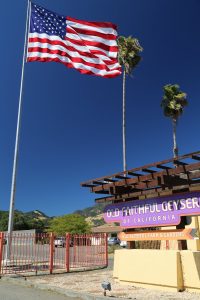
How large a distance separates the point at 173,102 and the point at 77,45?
67.3 feet

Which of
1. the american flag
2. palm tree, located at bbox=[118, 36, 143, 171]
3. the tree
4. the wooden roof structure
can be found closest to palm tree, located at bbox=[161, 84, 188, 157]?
palm tree, located at bbox=[118, 36, 143, 171]

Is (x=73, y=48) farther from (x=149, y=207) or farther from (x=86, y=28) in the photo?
(x=149, y=207)

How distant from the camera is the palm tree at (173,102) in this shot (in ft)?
115

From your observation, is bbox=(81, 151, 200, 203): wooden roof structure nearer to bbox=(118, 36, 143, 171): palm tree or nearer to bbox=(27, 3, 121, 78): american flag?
bbox=(27, 3, 121, 78): american flag

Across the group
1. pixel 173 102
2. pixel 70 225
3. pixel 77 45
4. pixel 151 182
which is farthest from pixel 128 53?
pixel 70 225

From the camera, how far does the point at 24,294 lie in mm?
10164

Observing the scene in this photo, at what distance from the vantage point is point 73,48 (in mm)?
16281

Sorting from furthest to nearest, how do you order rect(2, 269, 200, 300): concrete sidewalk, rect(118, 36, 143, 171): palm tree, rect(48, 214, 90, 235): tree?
rect(48, 214, 90, 235): tree, rect(118, 36, 143, 171): palm tree, rect(2, 269, 200, 300): concrete sidewalk

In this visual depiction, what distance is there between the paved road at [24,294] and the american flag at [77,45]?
9180 mm

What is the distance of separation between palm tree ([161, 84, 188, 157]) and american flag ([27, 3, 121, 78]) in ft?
63.6

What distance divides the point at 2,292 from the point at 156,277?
4.57 m

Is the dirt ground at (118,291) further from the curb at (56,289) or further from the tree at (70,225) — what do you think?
the tree at (70,225)

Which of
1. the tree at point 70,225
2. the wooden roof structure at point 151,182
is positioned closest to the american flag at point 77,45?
the wooden roof structure at point 151,182

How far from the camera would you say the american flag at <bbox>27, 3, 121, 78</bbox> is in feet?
52.6
